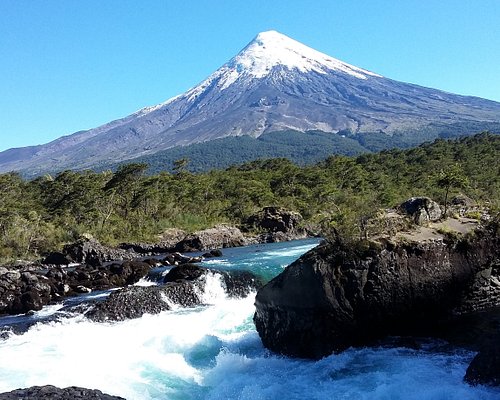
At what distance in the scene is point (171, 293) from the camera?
58.8 ft

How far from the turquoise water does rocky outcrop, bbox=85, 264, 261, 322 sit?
0.87 m

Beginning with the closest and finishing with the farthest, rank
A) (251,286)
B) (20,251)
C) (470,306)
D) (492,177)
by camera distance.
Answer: (470,306)
(251,286)
(20,251)
(492,177)

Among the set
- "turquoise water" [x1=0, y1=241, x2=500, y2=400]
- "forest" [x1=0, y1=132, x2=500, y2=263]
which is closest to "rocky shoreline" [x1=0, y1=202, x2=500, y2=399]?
"turquoise water" [x1=0, y1=241, x2=500, y2=400]

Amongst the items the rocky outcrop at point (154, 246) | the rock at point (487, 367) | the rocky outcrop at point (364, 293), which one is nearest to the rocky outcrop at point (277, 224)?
the rocky outcrop at point (154, 246)

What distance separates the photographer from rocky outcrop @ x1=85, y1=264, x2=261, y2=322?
1611cm

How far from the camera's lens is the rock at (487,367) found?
6.77 metres

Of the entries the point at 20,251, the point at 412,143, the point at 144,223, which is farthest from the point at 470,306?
the point at 412,143

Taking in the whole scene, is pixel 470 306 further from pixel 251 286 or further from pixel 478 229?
pixel 251 286

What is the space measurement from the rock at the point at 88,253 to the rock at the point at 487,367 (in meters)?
29.9

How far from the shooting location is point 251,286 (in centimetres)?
1994

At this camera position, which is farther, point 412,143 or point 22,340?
point 412,143

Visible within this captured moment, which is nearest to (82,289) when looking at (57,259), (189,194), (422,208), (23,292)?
(23,292)

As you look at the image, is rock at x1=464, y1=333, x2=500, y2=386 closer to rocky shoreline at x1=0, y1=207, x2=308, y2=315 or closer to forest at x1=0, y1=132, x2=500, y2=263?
rocky shoreline at x1=0, y1=207, x2=308, y2=315

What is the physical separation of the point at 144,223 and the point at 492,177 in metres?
37.4
